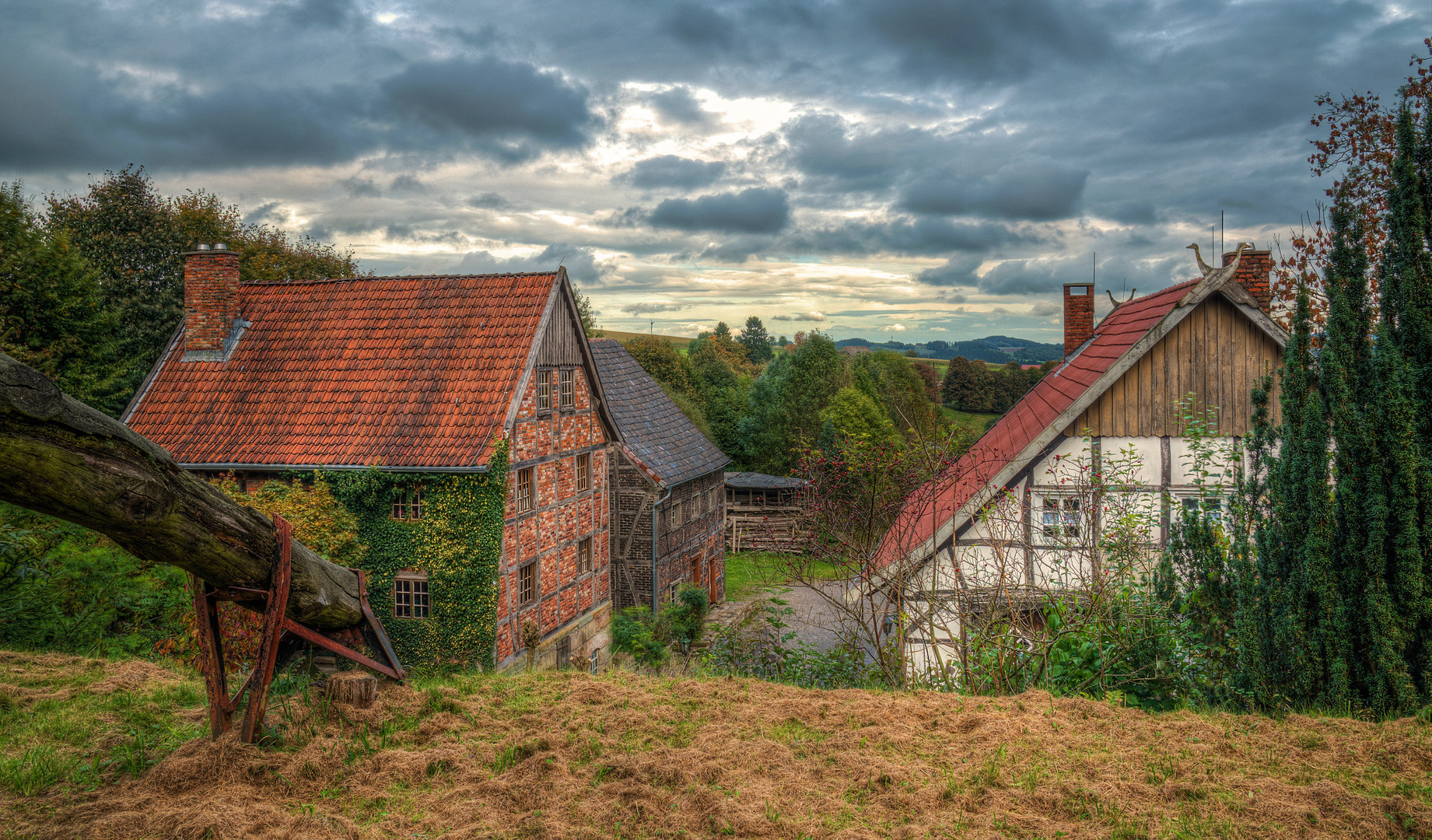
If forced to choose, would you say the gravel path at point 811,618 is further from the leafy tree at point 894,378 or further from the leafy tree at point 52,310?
the leafy tree at point 52,310

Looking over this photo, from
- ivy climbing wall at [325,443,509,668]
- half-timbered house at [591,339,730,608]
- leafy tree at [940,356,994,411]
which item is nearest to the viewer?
ivy climbing wall at [325,443,509,668]

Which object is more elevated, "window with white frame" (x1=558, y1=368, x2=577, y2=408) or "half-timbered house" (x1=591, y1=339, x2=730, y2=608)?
"window with white frame" (x1=558, y1=368, x2=577, y2=408)

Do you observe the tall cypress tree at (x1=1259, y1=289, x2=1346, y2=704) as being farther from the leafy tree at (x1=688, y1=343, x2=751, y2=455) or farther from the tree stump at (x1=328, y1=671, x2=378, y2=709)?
the leafy tree at (x1=688, y1=343, x2=751, y2=455)

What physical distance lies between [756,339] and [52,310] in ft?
261

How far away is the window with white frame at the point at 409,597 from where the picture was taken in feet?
47.4

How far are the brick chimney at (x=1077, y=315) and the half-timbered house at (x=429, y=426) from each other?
11818 mm

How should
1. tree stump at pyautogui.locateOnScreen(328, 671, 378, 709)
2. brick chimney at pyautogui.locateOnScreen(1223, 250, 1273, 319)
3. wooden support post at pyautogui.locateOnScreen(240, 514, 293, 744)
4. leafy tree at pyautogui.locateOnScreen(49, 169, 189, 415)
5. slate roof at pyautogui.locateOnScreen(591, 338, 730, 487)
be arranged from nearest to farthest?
wooden support post at pyautogui.locateOnScreen(240, 514, 293, 744) → tree stump at pyautogui.locateOnScreen(328, 671, 378, 709) → brick chimney at pyautogui.locateOnScreen(1223, 250, 1273, 319) → slate roof at pyautogui.locateOnScreen(591, 338, 730, 487) → leafy tree at pyautogui.locateOnScreen(49, 169, 189, 415)

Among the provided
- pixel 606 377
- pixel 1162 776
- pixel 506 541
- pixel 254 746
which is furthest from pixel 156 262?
pixel 1162 776

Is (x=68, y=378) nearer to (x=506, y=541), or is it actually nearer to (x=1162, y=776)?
(x=506, y=541)

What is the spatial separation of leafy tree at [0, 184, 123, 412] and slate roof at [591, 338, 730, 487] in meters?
14.4

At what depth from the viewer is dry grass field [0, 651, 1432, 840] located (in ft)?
13.3

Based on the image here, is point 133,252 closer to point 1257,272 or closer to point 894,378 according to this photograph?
point 1257,272

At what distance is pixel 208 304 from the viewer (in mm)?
17172

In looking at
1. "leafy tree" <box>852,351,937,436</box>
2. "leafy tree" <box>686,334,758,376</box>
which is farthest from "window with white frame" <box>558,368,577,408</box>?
"leafy tree" <box>686,334,758,376</box>
